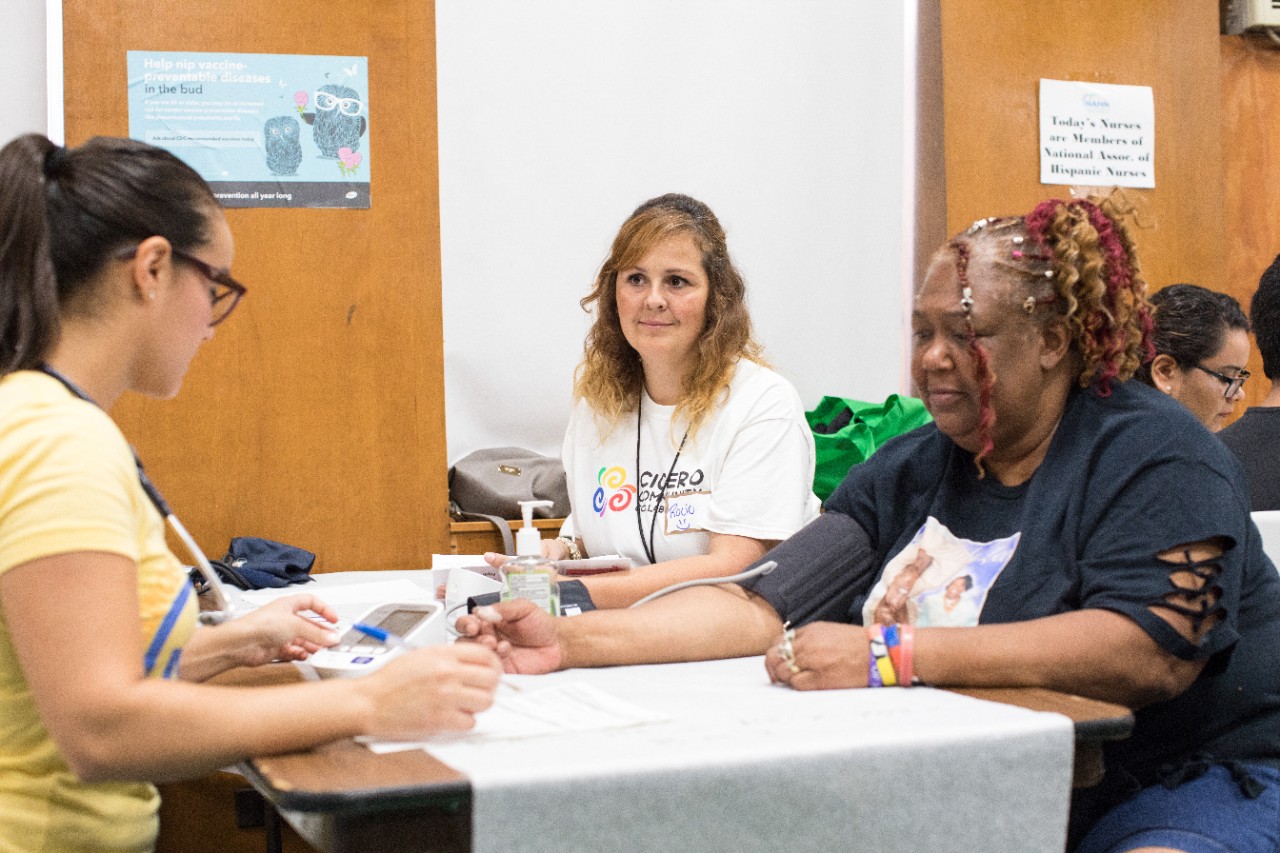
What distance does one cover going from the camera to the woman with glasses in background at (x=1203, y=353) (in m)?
3.42

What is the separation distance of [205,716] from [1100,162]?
371cm

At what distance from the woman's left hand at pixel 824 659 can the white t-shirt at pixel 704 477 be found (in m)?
0.91

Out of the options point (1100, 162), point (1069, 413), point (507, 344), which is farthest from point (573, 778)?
point (1100, 162)

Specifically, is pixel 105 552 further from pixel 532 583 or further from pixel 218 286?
pixel 532 583

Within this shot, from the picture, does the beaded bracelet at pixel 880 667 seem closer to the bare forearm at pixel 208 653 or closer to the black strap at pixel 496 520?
the bare forearm at pixel 208 653

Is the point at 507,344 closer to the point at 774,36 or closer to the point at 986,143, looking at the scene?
the point at 774,36

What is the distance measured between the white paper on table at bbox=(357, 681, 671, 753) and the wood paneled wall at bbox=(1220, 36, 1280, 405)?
3.78m

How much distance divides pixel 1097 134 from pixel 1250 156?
78 cm

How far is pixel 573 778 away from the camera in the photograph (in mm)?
→ 1112

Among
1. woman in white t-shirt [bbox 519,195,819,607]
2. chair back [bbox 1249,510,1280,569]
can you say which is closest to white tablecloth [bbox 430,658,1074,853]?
chair back [bbox 1249,510,1280,569]

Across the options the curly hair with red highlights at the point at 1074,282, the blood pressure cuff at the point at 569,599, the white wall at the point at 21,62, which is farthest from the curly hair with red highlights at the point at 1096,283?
the white wall at the point at 21,62

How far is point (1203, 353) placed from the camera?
11.2ft

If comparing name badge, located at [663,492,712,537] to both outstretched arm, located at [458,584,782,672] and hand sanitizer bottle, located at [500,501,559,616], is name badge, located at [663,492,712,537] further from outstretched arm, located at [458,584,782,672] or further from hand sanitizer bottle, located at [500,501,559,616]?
hand sanitizer bottle, located at [500,501,559,616]

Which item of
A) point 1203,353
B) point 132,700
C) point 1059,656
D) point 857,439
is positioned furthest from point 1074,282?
point 1203,353
